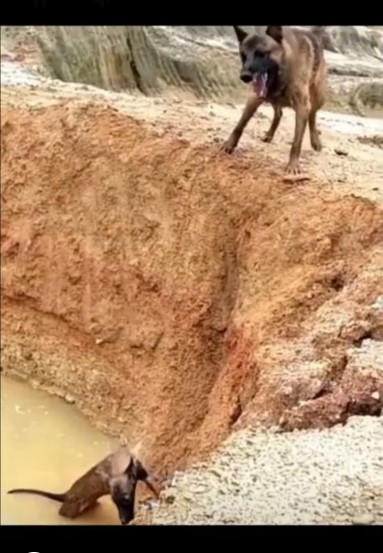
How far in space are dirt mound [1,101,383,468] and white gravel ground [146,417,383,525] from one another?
319mm

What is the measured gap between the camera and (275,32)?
2959 millimetres

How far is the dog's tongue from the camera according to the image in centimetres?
320

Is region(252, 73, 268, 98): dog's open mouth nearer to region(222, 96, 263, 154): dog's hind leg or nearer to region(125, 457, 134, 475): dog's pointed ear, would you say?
region(222, 96, 263, 154): dog's hind leg

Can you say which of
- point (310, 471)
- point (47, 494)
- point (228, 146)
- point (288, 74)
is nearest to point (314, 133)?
point (288, 74)

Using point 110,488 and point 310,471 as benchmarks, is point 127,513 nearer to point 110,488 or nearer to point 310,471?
point 110,488

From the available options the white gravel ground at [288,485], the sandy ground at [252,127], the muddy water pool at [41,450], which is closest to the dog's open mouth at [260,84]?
the sandy ground at [252,127]

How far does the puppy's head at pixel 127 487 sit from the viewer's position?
10.4ft

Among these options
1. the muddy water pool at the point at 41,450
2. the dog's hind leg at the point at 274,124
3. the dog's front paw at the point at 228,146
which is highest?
the dog's hind leg at the point at 274,124

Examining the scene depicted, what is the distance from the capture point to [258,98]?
3.44m

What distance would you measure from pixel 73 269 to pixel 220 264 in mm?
978

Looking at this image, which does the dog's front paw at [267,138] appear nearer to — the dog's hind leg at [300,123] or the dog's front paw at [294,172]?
the dog's front paw at [294,172]
